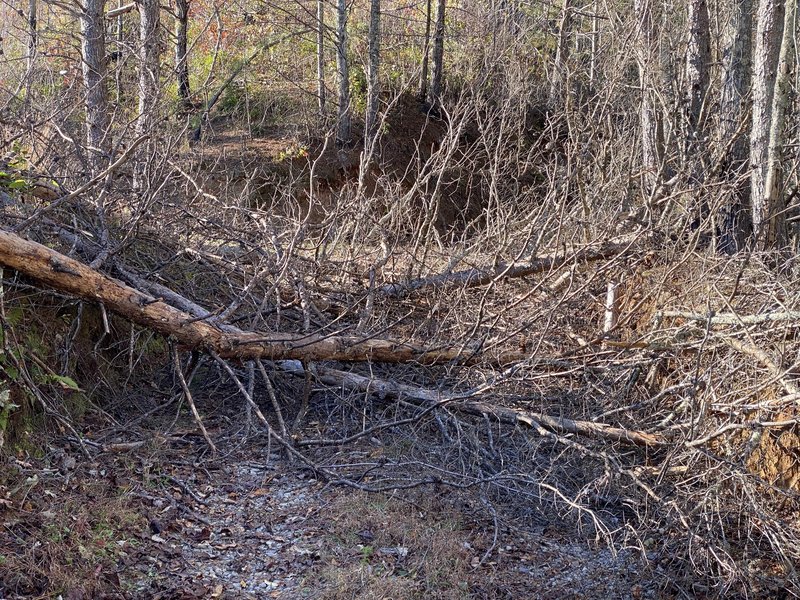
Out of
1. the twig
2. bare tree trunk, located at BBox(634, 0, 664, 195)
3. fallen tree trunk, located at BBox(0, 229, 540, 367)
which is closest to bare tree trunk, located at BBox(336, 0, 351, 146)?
bare tree trunk, located at BBox(634, 0, 664, 195)

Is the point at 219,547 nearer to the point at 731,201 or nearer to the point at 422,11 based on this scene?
the point at 731,201

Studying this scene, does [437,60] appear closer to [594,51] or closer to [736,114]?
[594,51]

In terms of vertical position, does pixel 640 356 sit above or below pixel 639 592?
above

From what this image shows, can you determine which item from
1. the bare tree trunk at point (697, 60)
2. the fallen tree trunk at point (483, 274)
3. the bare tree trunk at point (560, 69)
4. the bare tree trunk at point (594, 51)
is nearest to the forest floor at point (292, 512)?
the fallen tree trunk at point (483, 274)

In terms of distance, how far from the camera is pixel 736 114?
25.7ft

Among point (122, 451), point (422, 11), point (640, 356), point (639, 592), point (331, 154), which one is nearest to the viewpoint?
point (639, 592)

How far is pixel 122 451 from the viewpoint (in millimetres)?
4715

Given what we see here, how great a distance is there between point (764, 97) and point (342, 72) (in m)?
7.53

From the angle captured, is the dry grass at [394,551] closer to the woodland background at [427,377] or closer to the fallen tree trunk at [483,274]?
the woodland background at [427,377]

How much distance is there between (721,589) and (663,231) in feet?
10.8

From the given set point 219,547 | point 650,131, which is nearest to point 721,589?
point 219,547

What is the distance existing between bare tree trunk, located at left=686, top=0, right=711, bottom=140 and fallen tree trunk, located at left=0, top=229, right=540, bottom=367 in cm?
364

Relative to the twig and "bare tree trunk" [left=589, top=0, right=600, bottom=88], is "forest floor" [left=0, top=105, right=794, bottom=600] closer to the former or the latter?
the twig

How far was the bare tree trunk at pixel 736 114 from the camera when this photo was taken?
7480mm
